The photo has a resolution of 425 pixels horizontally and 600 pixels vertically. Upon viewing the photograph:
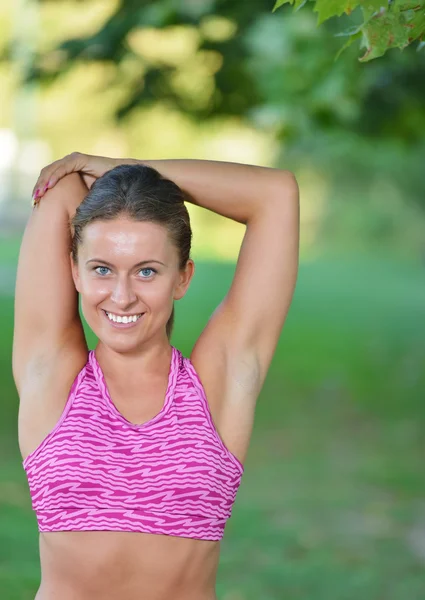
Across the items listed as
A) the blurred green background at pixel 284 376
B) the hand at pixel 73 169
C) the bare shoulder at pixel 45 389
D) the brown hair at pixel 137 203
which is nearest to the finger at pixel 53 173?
the hand at pixel 73 169

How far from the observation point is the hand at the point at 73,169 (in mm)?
2633

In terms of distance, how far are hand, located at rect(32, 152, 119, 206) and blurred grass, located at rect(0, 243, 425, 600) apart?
328 cm

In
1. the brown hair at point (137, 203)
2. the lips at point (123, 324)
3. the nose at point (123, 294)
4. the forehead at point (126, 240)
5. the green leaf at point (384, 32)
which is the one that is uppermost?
the green leaf at point (384, 32)

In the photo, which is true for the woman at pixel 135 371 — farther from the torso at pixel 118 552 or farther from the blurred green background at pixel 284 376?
the blurred green background at pixel 284 376

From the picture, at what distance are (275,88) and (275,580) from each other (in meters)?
2.92

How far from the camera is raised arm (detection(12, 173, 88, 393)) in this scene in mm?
2586

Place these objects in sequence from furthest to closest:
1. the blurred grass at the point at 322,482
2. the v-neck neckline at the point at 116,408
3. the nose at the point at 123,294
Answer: the blurred grass at the point at 322,482
the v-neck neckline at the point at 116,408
the nose at the point at 123,294

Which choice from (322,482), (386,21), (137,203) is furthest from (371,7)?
(322,482)

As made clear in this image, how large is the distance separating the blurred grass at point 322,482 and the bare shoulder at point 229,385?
3120mm

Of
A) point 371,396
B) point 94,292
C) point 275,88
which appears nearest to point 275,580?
point 275,88

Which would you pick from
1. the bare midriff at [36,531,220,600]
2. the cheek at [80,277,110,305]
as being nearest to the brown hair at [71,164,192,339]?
the cheek at [80,277,110,305]

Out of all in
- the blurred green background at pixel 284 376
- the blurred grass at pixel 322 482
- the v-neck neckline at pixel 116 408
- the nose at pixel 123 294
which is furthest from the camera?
the blurred green background at pixel 284 376

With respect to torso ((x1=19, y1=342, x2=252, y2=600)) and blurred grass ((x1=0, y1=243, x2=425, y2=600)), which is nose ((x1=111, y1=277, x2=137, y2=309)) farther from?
blurred grass ((x1=0, y1=243, x2=425, y2=600))

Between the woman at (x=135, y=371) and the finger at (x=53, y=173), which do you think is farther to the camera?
the finger at (x=53, y=173)
